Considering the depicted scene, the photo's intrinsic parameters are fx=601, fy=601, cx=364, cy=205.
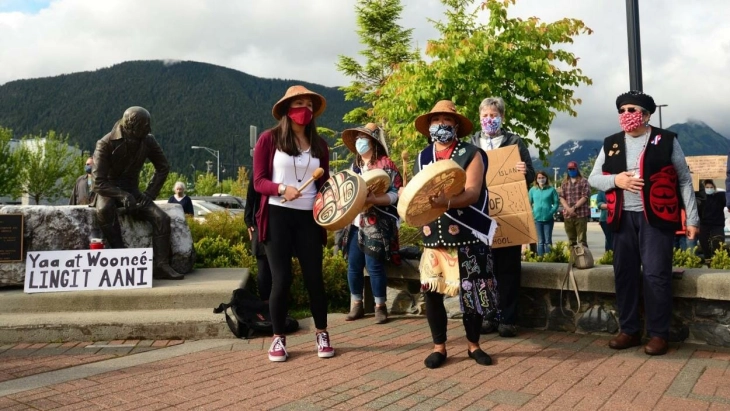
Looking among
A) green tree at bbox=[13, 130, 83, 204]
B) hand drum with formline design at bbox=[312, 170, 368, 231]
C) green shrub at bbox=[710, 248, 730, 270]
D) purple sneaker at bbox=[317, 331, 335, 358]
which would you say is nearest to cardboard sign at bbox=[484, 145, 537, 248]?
hand drum with formline design at bbox=[312, 170, 368, 231]

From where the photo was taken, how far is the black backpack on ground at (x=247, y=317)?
217 inches

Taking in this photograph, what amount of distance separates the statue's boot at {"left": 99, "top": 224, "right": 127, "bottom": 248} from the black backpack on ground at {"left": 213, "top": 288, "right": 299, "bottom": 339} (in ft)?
5.19

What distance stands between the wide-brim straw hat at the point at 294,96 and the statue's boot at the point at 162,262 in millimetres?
2595

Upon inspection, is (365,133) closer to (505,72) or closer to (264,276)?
(264,276)

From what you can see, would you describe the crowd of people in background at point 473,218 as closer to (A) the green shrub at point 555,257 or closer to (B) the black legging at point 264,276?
(B) the black legging at point 264,276

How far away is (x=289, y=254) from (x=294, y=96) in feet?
4.08

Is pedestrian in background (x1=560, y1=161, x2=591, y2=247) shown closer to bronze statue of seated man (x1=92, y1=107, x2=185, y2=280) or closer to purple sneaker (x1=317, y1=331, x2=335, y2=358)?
bronze statue of seated man (x1=92, y1=107, x2=185, y2=280)

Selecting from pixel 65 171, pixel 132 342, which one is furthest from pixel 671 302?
pixel 65 171

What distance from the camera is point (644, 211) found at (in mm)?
4719

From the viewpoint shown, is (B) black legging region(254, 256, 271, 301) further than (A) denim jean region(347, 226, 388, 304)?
No

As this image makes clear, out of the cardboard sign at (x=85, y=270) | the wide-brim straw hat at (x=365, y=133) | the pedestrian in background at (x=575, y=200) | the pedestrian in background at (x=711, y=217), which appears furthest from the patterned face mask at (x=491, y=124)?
the pedestrian in background at (x=711, y=217)

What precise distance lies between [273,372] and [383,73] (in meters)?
30.0

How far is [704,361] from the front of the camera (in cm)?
448

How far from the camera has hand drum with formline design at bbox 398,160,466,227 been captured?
153 inches
